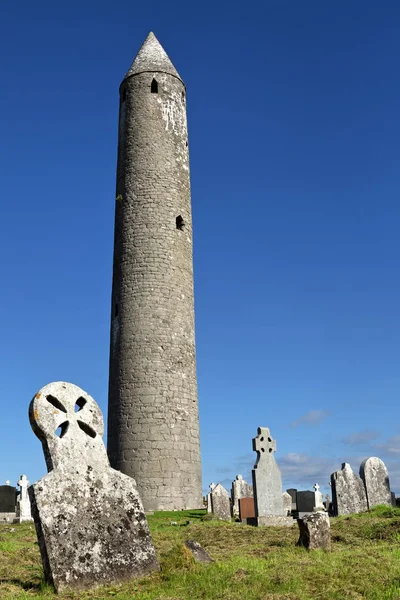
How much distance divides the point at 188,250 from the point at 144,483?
8410 millimetres

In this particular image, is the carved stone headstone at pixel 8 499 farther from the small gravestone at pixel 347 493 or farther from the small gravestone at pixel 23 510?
the small gravestone at pixel 347 493

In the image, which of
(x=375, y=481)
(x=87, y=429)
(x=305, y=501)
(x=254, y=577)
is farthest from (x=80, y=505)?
(x=305, y=501)

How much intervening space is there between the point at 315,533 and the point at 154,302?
44.3 ft

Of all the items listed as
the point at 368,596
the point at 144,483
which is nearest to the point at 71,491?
the point at 368,596

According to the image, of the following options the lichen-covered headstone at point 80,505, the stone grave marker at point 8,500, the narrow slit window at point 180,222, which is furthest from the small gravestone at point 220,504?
the lichen-covered headstone at point 80,505

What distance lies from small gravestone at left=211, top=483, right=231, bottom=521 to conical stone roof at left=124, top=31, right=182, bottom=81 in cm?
1615

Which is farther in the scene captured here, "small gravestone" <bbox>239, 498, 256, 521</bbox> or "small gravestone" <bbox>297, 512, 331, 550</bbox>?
"small gravestone" <bbox>239, 498, 256, 521</bbox>

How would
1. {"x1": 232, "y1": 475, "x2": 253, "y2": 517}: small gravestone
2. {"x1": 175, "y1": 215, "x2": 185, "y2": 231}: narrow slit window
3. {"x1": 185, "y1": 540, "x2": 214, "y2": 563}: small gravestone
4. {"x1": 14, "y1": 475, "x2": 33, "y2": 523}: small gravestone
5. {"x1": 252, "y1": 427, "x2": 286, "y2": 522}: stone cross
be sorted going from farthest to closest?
1. {"x1": 232, "y1": 475, "x2": 253, "y2": 517}: small gravestone
2. {"x1": 175, "y1": 215, "x2": 185, "y2": 231}: narrow slit window
3. {"x1": 14, "y1": 475, "x2": 33, "y2": 523}: small gravestone
4. {"x1": 252, "y1": 427, "x2": 286, "y2": 522}: stone cross
5. {"x1": 185, "y1": 540, "x2": 214, "y2": 563}: small gravestone

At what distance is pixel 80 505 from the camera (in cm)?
629

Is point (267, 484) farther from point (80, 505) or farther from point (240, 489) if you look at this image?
point (80, 505)

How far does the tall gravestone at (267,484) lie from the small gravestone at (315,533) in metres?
6.59

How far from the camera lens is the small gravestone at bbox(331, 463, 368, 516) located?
16.8 m

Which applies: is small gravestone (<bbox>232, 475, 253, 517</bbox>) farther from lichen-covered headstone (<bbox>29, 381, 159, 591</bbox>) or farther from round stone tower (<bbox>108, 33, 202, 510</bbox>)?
lichen-covered headstone (<bbox>29, 381, 159, 591</bbox>)

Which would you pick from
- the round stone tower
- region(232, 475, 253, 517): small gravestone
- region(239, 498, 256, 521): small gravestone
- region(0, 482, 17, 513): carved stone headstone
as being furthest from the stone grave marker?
region(239, 498, 256, 521): small gravestone
